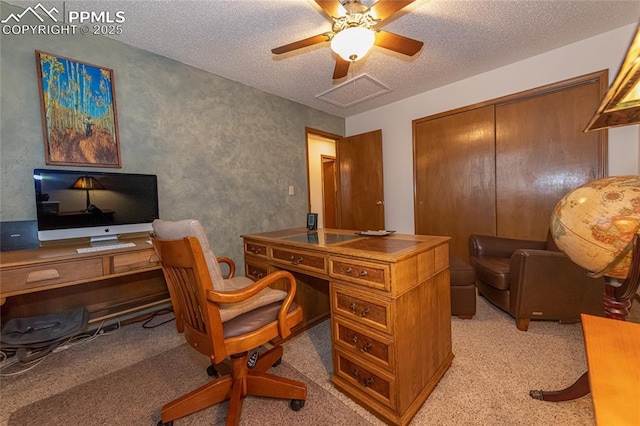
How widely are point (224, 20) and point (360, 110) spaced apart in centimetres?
266

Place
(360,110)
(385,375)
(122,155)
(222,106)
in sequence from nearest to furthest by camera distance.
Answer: (385,375) → (122,155) → (222,106) → (360,110)

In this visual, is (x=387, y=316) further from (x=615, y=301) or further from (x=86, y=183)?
(x=86, y=183)

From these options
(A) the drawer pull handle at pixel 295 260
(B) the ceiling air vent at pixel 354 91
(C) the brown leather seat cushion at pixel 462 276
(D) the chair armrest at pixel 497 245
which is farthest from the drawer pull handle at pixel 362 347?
(B) the ceiling air vent at pixel 354 91

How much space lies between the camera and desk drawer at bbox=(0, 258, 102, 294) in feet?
4.99

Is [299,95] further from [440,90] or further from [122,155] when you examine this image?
[122,155]

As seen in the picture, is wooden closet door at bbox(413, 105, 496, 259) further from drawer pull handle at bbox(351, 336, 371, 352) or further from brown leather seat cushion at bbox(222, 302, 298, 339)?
brown leather seat cushion at bbox(222, 302, 298, 339)

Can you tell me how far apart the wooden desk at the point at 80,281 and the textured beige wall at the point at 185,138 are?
2.02ft

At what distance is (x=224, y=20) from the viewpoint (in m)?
2.04

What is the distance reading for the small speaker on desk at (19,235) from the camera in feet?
5.98

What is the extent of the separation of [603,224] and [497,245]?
1.85 metres

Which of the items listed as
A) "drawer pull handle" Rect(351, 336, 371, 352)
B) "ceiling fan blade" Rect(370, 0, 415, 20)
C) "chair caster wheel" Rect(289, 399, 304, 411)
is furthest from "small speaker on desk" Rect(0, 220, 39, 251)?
"ceiling fan blade" Rect(370, 0, 415, 20)

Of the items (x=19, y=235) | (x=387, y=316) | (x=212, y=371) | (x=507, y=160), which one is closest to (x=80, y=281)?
(x=19, y=235)

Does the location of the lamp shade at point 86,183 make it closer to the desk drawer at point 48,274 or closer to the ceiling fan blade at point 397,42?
the desk drawer at point 48,274

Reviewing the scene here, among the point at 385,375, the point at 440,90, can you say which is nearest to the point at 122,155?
the point at 385,375
